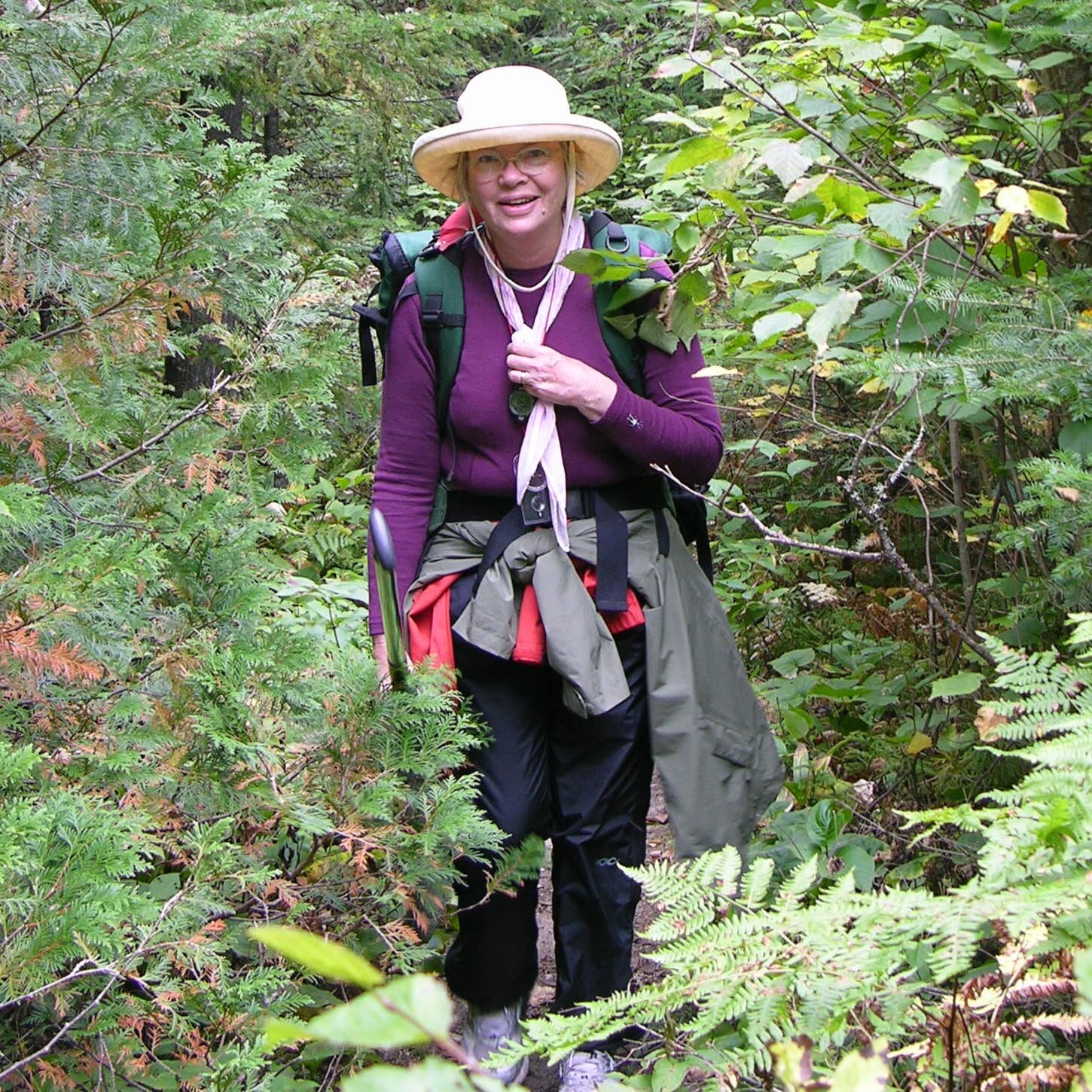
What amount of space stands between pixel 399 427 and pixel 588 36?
9.90 m

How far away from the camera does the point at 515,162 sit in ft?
11.4

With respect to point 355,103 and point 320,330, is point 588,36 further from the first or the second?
point 320,330

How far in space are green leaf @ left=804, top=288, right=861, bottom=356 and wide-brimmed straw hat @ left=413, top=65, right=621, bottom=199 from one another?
987mm

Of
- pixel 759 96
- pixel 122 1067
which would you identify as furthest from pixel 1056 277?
pixel 122 1067

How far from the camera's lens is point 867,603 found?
639 cm

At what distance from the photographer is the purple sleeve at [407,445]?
356 cm

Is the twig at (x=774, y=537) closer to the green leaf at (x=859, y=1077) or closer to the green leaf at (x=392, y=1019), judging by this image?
the green leaf at (x=859, y=1077)

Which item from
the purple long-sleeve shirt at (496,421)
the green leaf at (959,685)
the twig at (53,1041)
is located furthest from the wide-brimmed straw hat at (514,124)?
the twig at (53,1041)

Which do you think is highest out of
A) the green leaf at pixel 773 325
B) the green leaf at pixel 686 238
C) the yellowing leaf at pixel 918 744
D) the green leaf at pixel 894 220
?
the green leaf at pixel 894 220

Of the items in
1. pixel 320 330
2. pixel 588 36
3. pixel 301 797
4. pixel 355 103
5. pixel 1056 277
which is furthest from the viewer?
pixel 588 36

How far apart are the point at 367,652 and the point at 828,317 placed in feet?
5.45

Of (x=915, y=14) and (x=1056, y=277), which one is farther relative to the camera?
(x=915, y=14)

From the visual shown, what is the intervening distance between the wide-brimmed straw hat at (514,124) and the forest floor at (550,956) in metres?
1.94

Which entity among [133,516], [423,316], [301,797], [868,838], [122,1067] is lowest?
[868,838]
